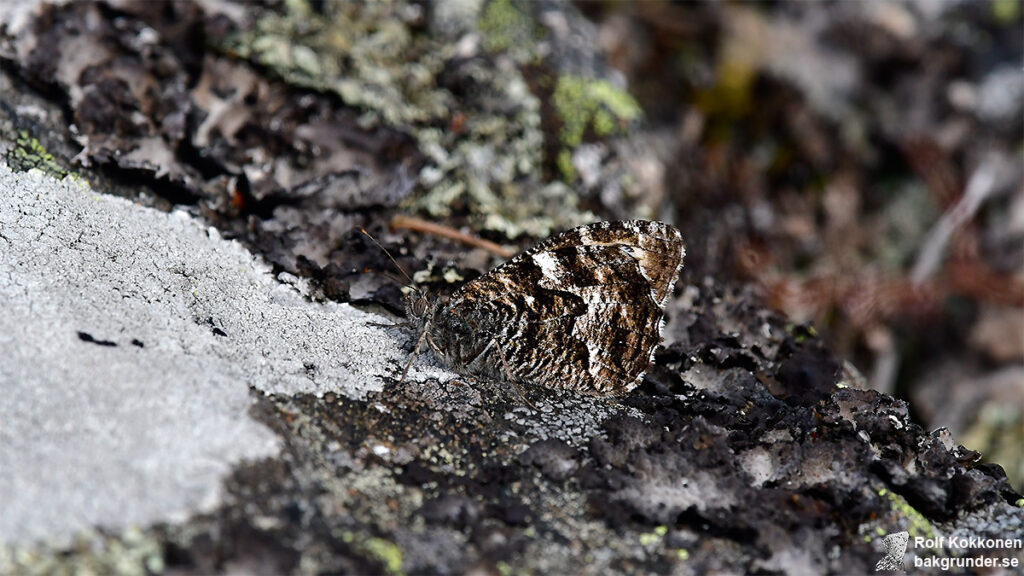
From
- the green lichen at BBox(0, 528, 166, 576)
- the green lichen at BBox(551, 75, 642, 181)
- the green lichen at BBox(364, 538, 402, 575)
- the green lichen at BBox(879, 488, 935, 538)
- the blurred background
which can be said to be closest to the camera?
the green lichen at BBox(0, 528, 166, 576)

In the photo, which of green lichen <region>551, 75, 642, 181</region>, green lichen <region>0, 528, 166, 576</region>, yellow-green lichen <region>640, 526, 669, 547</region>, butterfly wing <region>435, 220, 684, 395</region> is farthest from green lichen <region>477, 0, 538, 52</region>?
green lichen <region>0, 528, 166, 576</region>

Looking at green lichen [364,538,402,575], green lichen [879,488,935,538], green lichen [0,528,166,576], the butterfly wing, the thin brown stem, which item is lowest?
green lichen [0,528,166,576]

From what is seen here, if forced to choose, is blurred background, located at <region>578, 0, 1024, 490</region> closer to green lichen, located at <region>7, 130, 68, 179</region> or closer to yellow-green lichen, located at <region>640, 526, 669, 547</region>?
yellow-green lichen, located at <region>640, 526, 669, 547</region>

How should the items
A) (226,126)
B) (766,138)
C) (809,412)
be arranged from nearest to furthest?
1. (809,412)
2. (226,126)
3. (766,138)

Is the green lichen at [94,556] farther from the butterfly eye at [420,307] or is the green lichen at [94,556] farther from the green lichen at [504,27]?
the green lichen at [504,27]

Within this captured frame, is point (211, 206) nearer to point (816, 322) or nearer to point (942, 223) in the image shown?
point (816, 322)

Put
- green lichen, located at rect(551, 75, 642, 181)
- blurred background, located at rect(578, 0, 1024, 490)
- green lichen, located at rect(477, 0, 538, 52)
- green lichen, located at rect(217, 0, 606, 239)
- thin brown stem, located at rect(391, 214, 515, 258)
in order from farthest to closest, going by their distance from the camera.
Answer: blurred background, located at rect(578, 0, 1024, 490) → green lichen, located at rect(477, 0, 538, 52) → green lichen, located at rect(551, 75, 642, 181) → green lichen, located at rect(217, 0, 606, 239) → thin brown stem, located at rect(391, 214, 515, 258)

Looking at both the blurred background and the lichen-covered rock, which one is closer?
the lichen-covered rock

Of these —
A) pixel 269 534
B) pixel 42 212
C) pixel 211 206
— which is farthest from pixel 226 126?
pixel 269 534

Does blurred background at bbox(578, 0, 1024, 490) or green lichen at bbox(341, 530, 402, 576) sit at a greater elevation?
blurred background at bbox(578, 0, 1024, 490)
